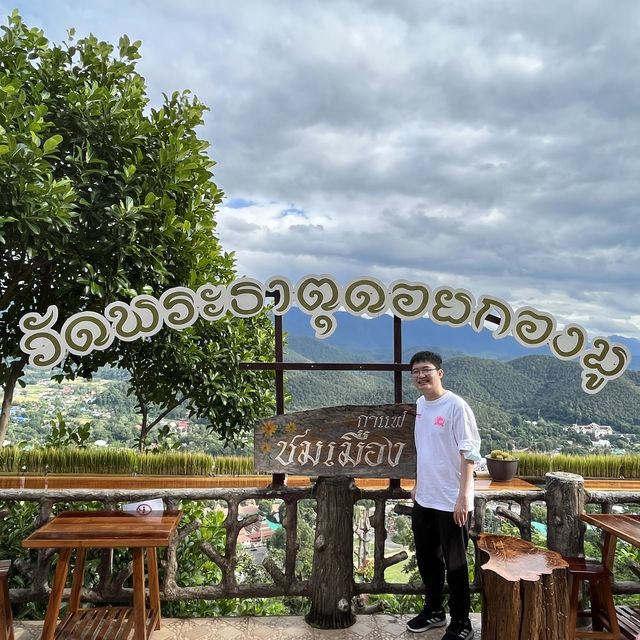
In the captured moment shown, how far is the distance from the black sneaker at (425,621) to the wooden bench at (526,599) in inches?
19.7

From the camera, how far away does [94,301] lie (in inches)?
202

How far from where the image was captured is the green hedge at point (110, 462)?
18.0 feet

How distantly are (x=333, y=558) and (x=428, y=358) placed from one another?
1439 millimetres

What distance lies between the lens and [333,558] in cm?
330

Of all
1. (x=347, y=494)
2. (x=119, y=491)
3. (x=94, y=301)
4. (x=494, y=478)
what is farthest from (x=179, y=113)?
(x=494, y=478)

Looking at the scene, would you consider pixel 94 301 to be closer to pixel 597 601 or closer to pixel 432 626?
pixel 432 626

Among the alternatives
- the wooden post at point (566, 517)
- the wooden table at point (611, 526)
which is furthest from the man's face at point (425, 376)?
the wooden table at point (611, 526)

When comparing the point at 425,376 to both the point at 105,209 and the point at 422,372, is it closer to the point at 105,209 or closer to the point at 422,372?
the point at 422,372

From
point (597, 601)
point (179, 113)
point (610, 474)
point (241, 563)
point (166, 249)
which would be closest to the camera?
point (597, 601)

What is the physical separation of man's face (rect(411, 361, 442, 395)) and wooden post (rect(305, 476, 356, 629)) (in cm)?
87

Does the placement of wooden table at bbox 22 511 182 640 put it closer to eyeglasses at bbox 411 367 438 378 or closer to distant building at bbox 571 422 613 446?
eyeglasses at bbox 411 367 438 378

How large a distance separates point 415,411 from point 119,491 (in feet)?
6.55

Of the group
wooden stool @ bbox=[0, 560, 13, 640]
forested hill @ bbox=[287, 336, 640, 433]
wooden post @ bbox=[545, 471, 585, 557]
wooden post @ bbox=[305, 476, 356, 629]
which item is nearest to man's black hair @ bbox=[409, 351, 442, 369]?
wooden post @ bbox=[305, 476, 356, 629]

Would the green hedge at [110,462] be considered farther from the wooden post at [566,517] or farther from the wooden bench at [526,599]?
the wooden bench at [526,599]
